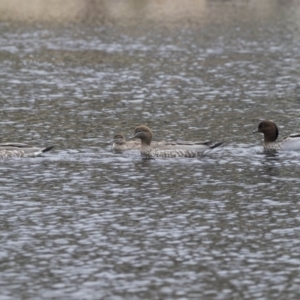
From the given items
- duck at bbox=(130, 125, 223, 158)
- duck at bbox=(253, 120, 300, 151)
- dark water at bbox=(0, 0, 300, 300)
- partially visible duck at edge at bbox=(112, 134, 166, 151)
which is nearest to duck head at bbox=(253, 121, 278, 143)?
duck at bbox=(253, 120, 300, 151)

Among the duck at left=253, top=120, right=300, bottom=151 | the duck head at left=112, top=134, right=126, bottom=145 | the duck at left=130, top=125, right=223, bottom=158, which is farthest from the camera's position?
the duck head at left=112, top=134, right=126, bottom=145

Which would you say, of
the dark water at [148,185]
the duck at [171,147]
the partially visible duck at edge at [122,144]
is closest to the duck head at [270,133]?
the dark water at [148,185]

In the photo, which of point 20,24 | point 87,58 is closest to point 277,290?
point 87,58

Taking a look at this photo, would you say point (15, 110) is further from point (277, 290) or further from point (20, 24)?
point (20, 24)

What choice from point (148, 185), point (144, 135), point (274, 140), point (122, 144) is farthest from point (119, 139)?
point (148, 185)

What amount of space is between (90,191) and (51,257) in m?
5.76

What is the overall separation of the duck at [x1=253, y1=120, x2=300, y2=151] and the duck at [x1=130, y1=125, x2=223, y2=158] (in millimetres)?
2031

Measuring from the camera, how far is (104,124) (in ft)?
116

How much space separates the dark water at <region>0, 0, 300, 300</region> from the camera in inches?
708

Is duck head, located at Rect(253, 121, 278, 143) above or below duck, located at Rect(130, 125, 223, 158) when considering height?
above

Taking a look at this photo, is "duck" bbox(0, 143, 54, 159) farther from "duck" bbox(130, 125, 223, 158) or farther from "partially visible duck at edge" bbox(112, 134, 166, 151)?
"duck" bbox(130, 125, 223, 158)

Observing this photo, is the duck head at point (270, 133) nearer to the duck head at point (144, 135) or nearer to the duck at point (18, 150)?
the duck head at point (144, 135)

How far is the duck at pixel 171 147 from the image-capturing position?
2902 centimetres

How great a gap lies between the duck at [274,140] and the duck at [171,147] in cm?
203
